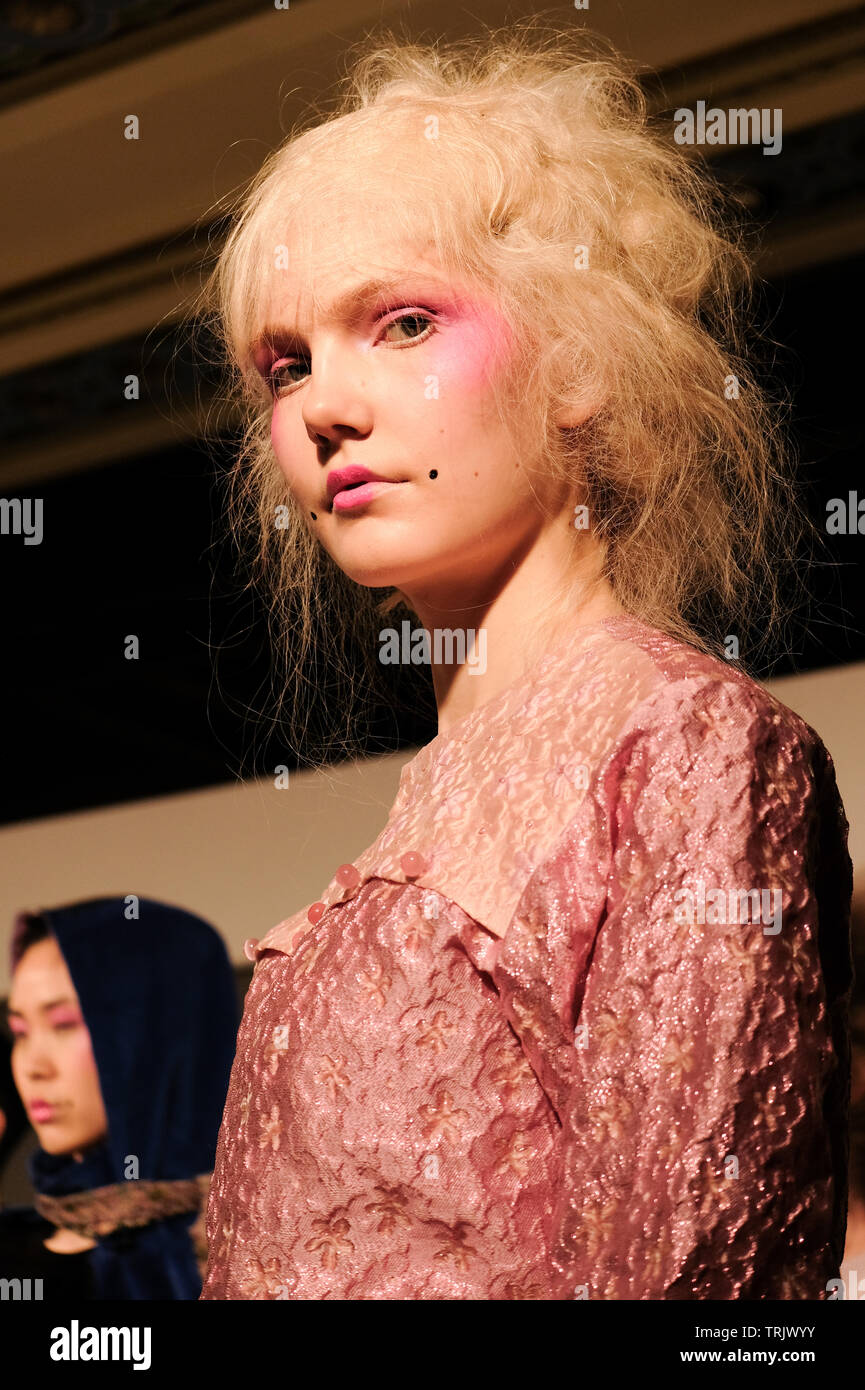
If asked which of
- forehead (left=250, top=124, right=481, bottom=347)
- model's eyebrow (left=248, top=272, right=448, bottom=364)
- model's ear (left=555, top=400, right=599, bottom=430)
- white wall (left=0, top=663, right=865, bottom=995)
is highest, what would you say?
forehead (left=250, top=124, right=481, bottom=347)

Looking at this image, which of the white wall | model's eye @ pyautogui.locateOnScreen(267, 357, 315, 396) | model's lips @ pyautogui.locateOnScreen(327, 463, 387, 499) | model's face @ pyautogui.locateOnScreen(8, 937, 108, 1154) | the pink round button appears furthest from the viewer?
model's face @ pyautogui.locateOnScreen(8, 937, 108, 1154)

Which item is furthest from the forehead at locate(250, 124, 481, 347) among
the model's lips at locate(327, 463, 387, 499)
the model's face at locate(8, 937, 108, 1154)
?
the model's face at locate(8, 937, 108, 1154)

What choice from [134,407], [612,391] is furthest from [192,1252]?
[612,391]

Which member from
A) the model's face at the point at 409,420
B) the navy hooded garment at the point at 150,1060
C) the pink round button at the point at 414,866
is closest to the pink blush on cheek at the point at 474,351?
the model's face at the point at 409,420

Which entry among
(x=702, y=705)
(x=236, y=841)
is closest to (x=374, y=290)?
(x=702, y=705)

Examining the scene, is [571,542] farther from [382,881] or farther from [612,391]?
[382,881]

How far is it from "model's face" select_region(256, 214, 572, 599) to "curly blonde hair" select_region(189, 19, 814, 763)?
0.10 feet

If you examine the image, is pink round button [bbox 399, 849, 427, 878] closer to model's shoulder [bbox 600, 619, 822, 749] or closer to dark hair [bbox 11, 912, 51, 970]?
model's shoulder [bbox 600, 619, 822, 749]

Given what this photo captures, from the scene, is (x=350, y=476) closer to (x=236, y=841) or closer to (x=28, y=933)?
(x=236, y=841)

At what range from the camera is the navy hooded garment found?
12.6 ft

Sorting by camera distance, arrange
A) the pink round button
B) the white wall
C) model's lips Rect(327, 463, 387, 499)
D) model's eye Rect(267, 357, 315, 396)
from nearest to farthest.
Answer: the pink round button, model's lips Rect(327, 463, 387, 499), model's eye Rect(267, 357, 315, 396), the white wall

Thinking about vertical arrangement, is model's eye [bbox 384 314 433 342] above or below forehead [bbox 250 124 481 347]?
below

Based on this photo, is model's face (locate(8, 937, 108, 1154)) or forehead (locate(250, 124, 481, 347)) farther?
model's face (locate(8, 937, 108, 1154))

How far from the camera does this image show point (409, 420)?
163cm
